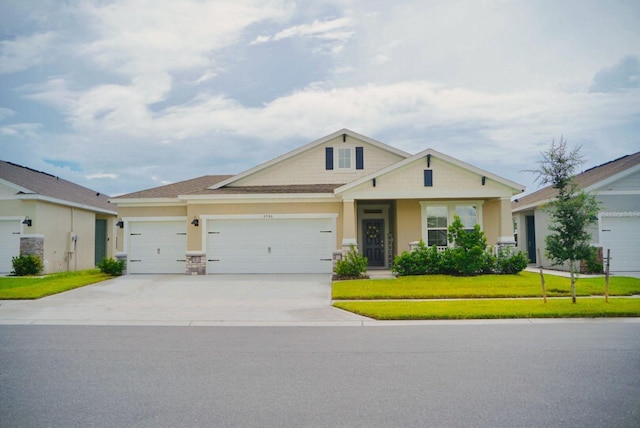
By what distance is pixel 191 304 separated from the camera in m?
13.4

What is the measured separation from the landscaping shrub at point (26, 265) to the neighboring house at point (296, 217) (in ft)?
12.7

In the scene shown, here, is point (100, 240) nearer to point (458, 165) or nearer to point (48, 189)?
point (48, 189)

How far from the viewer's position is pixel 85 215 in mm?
26375

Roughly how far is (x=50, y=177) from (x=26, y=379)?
1004 inches

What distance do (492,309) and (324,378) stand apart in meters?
6.62

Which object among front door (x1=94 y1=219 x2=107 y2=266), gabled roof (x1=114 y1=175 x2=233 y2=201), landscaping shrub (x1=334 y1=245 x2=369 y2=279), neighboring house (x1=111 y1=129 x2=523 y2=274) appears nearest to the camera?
landscaping shrub (x1=334 y1=245 x2=369 y2=279)

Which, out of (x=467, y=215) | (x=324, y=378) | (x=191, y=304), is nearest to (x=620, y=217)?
(x=467, y=215)

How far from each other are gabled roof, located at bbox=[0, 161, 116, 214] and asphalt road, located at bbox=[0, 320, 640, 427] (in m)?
14.9

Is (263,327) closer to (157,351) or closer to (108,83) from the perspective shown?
(157,351)

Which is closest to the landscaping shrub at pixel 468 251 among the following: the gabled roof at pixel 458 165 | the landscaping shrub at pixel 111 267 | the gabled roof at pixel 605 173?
the gabled roof at pixel 458 165

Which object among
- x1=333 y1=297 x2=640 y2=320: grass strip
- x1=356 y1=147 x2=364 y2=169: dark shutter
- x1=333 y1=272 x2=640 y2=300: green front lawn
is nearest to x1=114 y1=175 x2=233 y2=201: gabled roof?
x1=356 y1=147 x2=364 y2=169: dark shutter

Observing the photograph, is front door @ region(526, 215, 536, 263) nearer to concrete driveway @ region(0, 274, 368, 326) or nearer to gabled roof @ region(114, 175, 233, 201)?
concrete driveway @ region(0, 274, 368, 326)

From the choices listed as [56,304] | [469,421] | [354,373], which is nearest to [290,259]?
[56,304]

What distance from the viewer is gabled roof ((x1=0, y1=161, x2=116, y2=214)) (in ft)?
71.9
